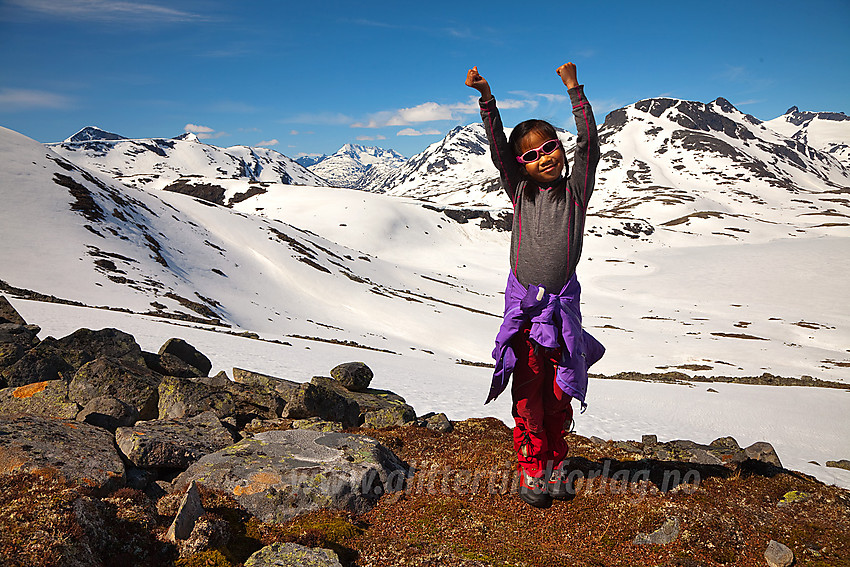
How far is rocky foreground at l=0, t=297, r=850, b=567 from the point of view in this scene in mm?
4328

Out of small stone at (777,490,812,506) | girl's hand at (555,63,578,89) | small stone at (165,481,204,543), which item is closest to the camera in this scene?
small stone at (165,481,204,543)

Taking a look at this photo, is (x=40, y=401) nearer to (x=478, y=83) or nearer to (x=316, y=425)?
(x=316, y=425)

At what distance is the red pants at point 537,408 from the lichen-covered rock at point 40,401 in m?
7.61

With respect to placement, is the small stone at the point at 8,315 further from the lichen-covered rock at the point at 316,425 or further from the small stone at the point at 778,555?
the small stone at the point at 778,555

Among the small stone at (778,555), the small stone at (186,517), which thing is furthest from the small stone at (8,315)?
the small stone at (778,555)

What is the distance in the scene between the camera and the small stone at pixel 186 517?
444 cm

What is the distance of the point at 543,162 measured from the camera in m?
5.41

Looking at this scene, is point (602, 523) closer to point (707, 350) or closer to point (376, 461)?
point (376, 461)

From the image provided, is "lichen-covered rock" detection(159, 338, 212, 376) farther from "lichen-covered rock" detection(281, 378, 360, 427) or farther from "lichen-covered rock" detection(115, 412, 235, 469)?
"lichen-covered rock" detection(115, 412, 235, 469)

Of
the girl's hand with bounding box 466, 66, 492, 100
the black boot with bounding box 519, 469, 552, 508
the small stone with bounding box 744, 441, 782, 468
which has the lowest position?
the black boot with bounding box 519, 469, 552, 508

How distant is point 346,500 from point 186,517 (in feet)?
6.22

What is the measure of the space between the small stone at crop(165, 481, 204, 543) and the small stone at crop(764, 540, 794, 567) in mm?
5860

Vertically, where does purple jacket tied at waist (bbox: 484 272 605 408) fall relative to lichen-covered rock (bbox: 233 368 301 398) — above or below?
above

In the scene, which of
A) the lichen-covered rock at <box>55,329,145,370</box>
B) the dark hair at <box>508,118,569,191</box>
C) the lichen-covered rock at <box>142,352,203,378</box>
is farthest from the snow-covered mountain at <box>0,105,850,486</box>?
the dark hair at <box>508,118,569,191</box>
